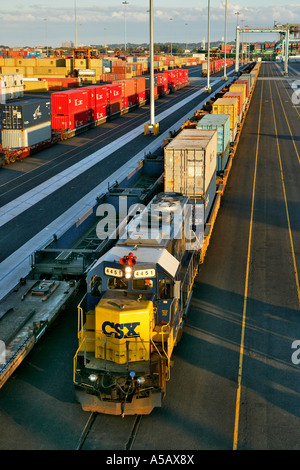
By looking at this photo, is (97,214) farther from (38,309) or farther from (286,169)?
(286,169)

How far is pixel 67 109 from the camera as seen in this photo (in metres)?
63.7

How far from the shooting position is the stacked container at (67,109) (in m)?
62.2

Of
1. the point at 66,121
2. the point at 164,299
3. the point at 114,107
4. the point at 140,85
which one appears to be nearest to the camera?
the point at 164,299

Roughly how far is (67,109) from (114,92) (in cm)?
1974

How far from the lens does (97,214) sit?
3134 centimetres

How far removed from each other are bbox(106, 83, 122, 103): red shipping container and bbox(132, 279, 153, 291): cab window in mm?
66801

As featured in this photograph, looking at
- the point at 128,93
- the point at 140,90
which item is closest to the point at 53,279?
the point at 128,93

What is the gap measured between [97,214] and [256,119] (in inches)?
1967

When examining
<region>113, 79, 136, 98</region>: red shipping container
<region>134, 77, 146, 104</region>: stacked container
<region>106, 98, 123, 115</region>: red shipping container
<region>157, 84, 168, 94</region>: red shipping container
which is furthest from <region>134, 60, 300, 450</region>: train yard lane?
<region>157, 84, 168, 94</region>: red shipping container

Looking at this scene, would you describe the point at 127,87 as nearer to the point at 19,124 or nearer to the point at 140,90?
the point at 140,90

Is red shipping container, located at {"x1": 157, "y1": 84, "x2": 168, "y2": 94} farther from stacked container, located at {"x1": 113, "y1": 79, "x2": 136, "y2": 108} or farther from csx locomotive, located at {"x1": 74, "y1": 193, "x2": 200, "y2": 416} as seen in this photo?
csx locomotive, located at {"x1": 74, "y1": 193, "x2": 200, "y2": 416}

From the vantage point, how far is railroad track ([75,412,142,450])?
548 inches

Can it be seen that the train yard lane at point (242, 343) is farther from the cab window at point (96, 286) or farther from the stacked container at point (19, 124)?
the stacked container at point (19, 124)

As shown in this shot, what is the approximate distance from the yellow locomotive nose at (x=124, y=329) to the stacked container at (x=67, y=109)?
50.7 meters
